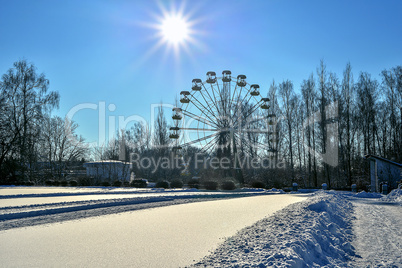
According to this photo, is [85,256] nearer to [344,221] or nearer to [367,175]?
[344,221]

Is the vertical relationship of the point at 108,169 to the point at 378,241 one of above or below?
above

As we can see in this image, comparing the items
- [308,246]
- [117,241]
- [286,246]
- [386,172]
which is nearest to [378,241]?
[308,246]

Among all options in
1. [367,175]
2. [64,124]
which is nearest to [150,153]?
[64,124]

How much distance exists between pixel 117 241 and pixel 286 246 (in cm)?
272

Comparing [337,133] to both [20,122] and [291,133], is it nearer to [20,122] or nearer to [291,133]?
[291,133]

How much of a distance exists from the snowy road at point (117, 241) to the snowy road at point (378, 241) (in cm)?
224

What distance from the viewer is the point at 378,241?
648 centimetres

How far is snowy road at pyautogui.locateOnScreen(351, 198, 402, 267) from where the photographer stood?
16.5 ft

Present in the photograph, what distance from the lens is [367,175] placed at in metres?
33.8

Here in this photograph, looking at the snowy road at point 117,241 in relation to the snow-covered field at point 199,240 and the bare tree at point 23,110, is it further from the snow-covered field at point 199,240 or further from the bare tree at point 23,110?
the bare tree at point 23,110

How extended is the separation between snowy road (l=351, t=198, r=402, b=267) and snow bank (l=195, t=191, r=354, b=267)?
22 centimetres

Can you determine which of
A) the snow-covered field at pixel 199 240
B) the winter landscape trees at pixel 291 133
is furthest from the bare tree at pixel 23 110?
the snow-covered field at pixel 199 240

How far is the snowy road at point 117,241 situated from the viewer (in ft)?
14.4

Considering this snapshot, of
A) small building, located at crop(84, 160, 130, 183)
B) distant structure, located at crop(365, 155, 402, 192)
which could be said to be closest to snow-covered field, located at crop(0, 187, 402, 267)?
distant structure, located at crop(365, 155, 402, 192)
